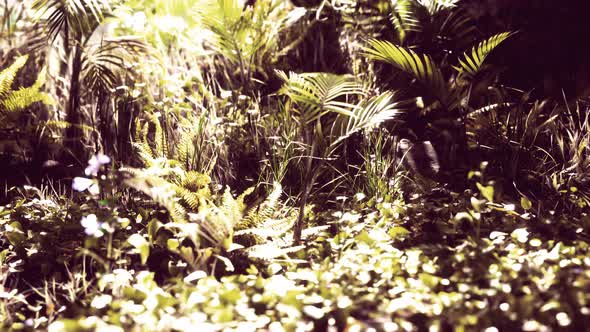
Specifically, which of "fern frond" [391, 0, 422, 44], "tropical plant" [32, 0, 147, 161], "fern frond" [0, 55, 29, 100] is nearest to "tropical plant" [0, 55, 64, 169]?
"fern frond" [0, 55, 29, 100]

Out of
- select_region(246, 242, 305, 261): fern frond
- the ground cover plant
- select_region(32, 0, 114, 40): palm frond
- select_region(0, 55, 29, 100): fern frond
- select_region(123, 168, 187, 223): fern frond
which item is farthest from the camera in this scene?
select_region(0, 55, 29, 100): fern frond

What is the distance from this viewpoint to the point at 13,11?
15.7 feet

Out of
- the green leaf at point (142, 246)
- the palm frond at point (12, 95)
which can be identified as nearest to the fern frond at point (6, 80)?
the palm frond at point (12, 95)

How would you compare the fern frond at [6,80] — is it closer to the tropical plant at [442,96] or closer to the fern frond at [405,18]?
the tropical plant at [442,96]

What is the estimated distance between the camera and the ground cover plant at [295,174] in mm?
2090

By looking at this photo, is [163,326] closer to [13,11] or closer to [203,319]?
[203,319]

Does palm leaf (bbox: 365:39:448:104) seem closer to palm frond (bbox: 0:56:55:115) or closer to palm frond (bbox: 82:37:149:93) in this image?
palm frond (bbox: 82:37:149:93)

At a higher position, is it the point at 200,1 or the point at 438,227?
the point at 200,1

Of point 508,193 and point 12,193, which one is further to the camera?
point 12,193

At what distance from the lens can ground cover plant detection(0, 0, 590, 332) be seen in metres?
2.09

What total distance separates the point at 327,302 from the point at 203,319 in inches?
21.0

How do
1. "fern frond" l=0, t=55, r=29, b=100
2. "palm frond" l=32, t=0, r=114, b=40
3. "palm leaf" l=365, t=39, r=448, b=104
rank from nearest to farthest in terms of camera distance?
"palm leaf" l=365, t=39, r=448, b=104, "palm frond" l=32, t=0, r=114, b=40, "fern frond" l=0, t=55, r=29, b=100

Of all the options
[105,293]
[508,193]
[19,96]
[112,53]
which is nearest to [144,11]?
[112,53]

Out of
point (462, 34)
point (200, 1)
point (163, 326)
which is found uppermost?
point (200, 1)
